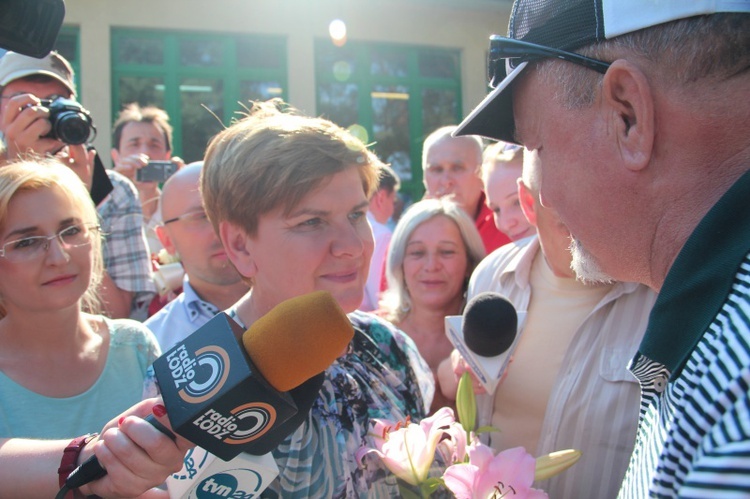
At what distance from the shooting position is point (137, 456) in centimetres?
104

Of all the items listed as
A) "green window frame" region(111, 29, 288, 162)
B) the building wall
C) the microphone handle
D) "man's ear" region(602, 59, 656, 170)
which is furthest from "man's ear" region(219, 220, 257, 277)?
"green window frame" region(111, 29, 288, 162)

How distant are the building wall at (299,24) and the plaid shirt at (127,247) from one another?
15.3ft

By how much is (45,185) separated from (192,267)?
0.81m

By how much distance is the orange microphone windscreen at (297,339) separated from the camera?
1.09 meters

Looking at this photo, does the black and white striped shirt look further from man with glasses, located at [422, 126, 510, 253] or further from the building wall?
the building wall

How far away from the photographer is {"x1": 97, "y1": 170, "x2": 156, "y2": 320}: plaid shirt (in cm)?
334

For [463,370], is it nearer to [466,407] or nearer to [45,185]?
[466,407]

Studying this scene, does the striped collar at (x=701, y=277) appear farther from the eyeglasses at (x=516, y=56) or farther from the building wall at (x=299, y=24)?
the building wall at (x=299, y=24)

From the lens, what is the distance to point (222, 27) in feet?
28.3

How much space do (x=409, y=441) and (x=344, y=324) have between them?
353 millimetres

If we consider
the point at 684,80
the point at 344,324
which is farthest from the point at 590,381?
the point at 684,80

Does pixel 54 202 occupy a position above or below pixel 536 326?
above

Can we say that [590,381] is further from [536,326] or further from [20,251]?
[20,251]

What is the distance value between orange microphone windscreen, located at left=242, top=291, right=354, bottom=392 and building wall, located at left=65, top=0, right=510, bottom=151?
6976 mm
